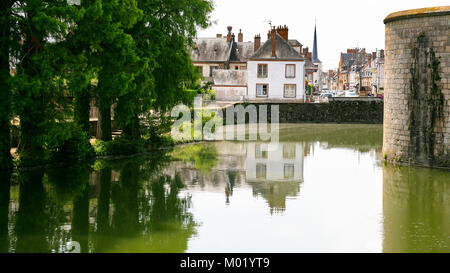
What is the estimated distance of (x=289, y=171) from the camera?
59.6 feet

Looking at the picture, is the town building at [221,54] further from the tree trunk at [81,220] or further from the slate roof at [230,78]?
the tree trunk at [81,220]

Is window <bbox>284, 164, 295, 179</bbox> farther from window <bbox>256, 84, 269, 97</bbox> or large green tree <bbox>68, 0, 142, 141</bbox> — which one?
window <bbox>256, 84, 269, 97</bbox>

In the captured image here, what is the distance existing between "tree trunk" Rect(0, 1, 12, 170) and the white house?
107 feet

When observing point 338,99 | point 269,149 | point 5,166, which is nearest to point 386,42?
point 269,149

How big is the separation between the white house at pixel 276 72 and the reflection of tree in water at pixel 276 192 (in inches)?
1281

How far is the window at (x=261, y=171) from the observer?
673 inches

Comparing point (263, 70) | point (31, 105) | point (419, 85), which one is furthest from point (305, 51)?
point (31, 105)

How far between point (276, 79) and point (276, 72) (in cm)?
59

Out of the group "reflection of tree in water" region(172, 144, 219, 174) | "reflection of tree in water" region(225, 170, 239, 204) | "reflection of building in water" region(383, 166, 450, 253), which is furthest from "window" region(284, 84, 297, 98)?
"reflection of tree in water" region(225, 170, 239, 204)

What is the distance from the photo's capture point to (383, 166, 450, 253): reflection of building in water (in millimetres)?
9914

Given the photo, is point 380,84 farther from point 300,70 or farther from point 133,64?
point 133,64

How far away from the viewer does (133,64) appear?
59.8ft

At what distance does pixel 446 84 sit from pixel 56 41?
472 inches

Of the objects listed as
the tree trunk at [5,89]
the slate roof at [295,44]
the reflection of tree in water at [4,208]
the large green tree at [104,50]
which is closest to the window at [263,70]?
the slate roof at [295,44]
